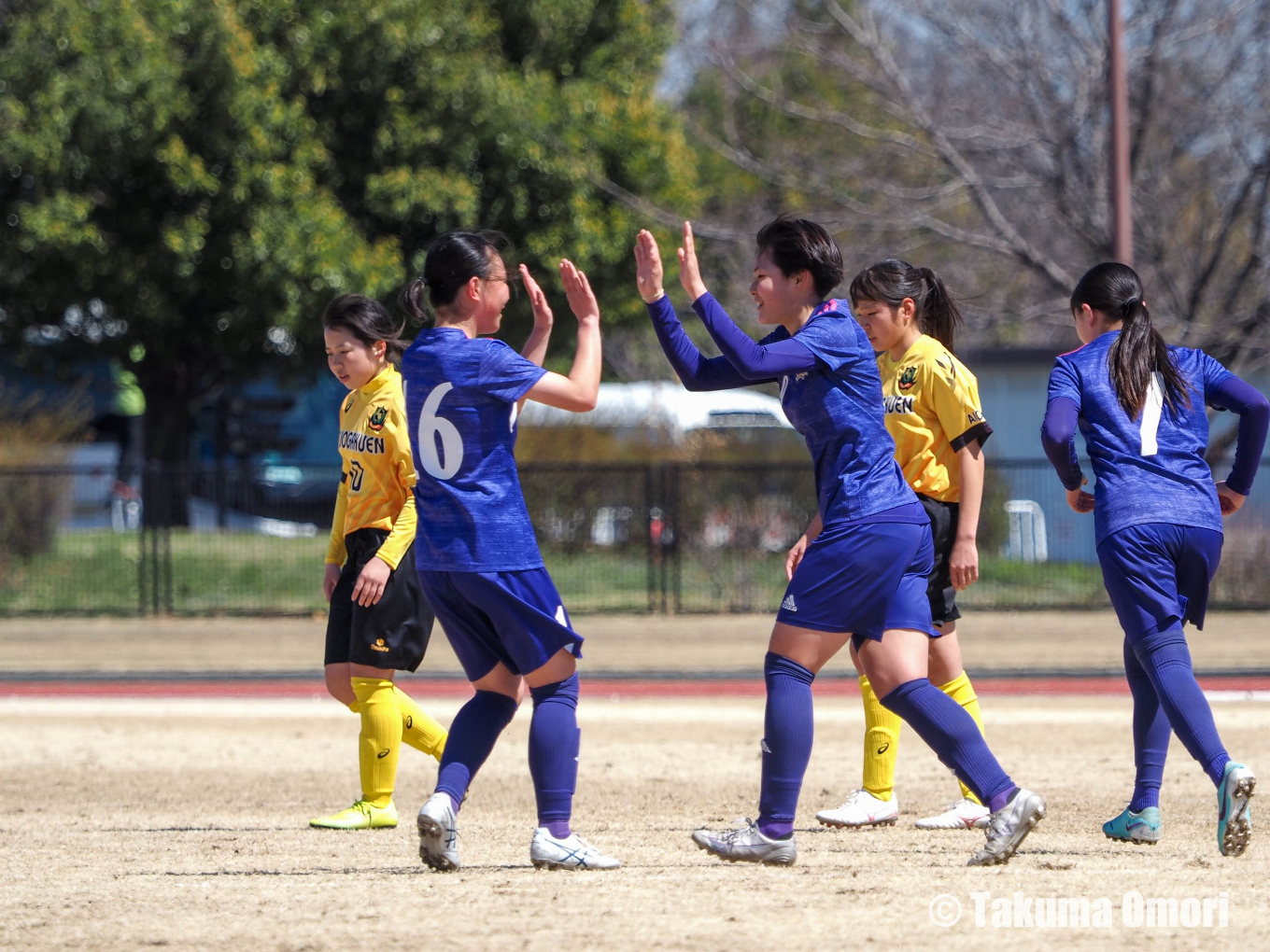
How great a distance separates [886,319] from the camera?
614 centimetres

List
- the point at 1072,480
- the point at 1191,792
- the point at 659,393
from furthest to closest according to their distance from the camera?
the point at 659,393 → the point at 1191,792 → the point at 1072,480

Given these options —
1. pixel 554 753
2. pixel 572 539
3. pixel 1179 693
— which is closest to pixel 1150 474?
pixel 1179 693

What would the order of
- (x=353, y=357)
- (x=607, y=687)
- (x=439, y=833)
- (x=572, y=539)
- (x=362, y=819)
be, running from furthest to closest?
1. (x=572, y=539)
2. (x=607, y=687)
3. (x=362, y=819)
4. (x=353, y=357)
5. (x=439, y=833)

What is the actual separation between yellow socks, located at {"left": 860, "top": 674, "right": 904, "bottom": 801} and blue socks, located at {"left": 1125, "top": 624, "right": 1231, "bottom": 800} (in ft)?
3.99

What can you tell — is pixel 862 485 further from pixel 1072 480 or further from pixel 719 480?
pixel 719 480

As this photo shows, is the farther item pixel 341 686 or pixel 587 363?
pixel 341 686

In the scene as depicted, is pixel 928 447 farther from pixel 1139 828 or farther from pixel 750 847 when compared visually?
pixel 750 847

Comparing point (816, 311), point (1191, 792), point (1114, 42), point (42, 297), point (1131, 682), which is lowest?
point (1191, 792)

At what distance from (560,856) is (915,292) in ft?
8.66

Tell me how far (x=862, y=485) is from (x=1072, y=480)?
3.27 ft

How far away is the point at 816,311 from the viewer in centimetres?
512

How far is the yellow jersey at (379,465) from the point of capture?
20.1 feet

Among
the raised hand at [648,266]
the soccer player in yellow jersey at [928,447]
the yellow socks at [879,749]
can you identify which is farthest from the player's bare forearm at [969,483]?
the raised hand at [648,266]

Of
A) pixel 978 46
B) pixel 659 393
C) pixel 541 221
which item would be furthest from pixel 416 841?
pixel 541 221
